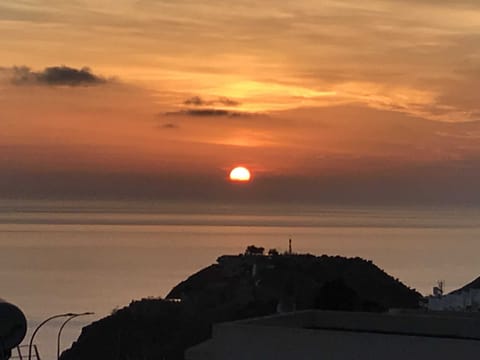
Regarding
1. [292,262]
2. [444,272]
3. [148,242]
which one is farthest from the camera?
[148,242]

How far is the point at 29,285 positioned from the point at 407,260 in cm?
6840

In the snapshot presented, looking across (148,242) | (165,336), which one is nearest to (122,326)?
(165,336)

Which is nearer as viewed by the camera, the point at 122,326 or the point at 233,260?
the point at 122,326

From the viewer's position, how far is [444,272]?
11562 cm

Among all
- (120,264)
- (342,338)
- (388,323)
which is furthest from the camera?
(120,264)

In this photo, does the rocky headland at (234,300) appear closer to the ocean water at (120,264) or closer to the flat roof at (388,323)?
the ocean water at (120,264)

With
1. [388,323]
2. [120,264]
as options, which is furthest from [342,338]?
[120,264]

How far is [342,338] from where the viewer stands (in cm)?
1447

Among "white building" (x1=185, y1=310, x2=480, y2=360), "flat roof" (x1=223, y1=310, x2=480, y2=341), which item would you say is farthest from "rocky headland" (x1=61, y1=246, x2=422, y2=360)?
"white building" (x1=185, y1=310, x2=480, y2=360)

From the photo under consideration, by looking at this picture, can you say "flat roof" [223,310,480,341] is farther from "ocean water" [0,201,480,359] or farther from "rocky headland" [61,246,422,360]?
"ocean water" [0,201,480,359]

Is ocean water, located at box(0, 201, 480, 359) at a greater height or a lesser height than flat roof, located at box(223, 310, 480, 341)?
greater

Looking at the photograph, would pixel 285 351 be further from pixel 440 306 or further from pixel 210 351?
pixel 440 306

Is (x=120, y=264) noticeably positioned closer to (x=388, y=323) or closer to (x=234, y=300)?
(x=234, y=300)

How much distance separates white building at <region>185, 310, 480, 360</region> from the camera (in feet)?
45.8
